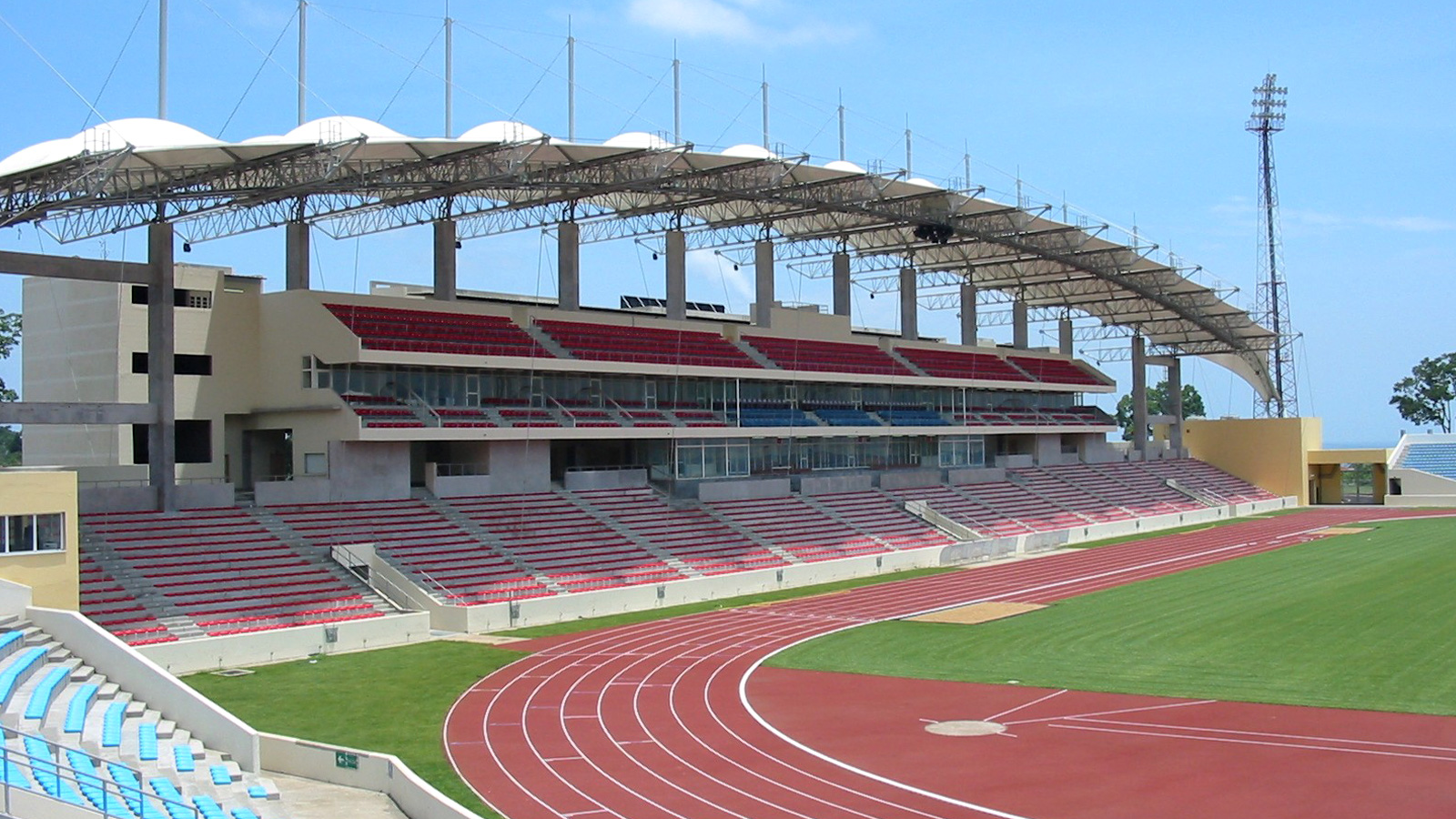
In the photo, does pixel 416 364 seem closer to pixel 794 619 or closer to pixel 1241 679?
pixel 794 619

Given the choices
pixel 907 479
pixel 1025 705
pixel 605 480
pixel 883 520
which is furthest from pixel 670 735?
pixel 907 479

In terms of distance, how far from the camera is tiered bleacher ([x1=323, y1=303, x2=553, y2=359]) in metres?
42.7

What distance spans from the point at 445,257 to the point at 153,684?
2695 cm

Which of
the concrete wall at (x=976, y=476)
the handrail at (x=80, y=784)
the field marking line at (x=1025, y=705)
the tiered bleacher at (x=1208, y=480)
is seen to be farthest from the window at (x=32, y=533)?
the tiered bleacher at (x=1208, y=480)

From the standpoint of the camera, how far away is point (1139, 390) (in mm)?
86938

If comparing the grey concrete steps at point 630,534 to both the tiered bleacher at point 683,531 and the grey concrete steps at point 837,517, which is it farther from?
the grey concrete steps at point 837,517

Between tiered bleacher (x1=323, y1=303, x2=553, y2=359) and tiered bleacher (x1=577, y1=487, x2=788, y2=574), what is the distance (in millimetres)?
5924

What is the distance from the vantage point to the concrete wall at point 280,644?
30.0 m

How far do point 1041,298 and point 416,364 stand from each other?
46496mm

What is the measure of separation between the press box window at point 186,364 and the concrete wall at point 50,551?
1344 centimetres

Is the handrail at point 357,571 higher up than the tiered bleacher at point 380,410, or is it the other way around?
the tiered bleacher at point 380,410

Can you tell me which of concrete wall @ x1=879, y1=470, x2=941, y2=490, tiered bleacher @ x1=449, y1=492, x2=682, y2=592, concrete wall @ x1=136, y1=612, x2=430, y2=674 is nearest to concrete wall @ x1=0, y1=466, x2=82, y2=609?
concrete wall @ x1=136, y1=612, x2=430, y2=674

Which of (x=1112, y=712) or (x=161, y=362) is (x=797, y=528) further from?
(x=1112, y=712)

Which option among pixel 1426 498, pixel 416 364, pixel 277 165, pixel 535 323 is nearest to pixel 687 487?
pixel 535 323
